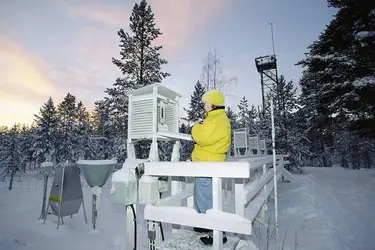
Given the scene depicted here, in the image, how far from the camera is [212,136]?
256cm

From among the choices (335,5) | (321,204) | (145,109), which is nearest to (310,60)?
(335,5)

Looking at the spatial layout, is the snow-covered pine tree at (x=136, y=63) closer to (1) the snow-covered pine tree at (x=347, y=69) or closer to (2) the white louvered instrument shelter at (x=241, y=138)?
(2) the white louvered instrument shelter at (x=241, y=138)

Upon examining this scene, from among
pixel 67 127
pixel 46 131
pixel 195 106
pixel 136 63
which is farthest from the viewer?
pixel 67 127

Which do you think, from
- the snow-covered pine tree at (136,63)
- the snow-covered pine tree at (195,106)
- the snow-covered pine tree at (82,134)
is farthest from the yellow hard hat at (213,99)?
the snow-covered pine tree at (82,134)

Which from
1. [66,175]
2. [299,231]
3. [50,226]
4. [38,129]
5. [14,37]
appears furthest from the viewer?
[38,129]

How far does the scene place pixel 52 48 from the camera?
9.67 m

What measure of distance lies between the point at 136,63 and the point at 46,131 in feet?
91.3

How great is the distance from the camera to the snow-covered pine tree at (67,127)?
1341 inches

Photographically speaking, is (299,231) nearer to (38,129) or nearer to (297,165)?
(297,165)

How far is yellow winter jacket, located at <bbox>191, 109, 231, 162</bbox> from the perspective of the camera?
2562 millimetres

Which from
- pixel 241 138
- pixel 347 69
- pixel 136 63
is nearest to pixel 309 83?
pixel 347 69

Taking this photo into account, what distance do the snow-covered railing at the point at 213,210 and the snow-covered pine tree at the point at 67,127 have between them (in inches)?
1457

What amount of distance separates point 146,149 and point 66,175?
9.14 meters

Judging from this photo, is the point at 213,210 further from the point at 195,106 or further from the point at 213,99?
the point at 195,106
